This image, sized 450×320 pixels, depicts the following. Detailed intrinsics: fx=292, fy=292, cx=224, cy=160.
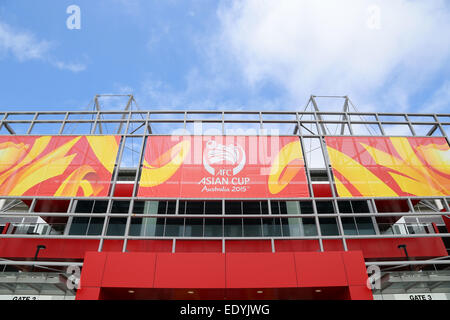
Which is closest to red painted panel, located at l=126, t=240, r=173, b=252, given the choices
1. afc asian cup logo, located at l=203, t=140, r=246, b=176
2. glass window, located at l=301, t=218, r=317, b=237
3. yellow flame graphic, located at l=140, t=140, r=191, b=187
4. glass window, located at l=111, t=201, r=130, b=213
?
glass window, located at l=111, t=201, r=130, b=213

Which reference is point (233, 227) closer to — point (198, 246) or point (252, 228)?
point (252, 228)

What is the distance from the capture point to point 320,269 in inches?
430

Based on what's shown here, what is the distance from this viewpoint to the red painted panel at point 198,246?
564 inches

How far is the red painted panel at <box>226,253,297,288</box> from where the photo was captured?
1071 cm

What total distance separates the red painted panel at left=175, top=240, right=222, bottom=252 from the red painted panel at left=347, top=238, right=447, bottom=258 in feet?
21.3

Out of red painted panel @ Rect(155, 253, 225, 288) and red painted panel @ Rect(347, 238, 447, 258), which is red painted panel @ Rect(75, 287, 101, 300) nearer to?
red painted panel @ Rect(155, 253, 225, 288)

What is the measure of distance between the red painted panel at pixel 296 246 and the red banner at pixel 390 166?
288 centimetres

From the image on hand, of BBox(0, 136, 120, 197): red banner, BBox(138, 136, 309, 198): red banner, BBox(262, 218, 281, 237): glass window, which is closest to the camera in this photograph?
BBox(0, 136, 120, 197): red banner

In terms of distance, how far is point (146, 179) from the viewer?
14211mm

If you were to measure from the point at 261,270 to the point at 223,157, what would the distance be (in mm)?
6069

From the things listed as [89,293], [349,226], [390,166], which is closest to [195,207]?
[89,293]

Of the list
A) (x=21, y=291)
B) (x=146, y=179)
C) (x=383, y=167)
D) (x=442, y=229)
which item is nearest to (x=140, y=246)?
(x=146, y=179)

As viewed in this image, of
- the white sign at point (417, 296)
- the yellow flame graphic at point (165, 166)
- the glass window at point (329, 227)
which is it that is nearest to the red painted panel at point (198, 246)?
the yellow flame graphic at point (165, 166)

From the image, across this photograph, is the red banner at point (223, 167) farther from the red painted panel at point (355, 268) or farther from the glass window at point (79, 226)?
the glass window at point (79, 226)
